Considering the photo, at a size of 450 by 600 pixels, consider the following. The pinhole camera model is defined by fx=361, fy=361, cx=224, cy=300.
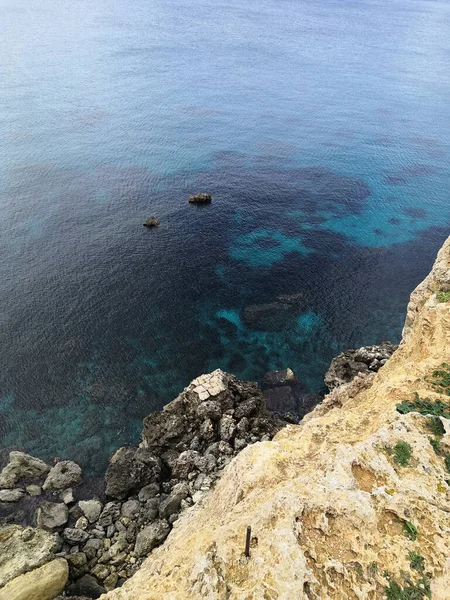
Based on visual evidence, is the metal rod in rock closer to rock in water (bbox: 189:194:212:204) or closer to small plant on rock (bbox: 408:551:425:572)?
small plant on rock (bbox: 408:551:425:572)

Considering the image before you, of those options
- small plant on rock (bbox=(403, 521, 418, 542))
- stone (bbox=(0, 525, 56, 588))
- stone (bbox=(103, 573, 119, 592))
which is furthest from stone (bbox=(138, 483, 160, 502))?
small plant on rock (bbox=(403, 521, 418, 542))

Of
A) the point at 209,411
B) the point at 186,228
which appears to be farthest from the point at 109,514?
the point at 186,228

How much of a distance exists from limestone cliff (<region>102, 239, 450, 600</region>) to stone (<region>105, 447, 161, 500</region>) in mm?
13801

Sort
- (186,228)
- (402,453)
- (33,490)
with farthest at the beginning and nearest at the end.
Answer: (186,228) < (33,490) < (402,453)

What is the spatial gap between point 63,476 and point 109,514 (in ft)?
23.5

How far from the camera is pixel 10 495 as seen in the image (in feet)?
116

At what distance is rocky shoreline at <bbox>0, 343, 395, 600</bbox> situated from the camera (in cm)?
2917

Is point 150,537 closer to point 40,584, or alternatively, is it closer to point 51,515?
point 40,584

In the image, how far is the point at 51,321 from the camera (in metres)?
53.8

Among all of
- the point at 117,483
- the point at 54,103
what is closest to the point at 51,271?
the point at 117,483

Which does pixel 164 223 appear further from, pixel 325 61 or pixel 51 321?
pixel 325 61

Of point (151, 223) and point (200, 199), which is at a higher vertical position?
point (200, 199)

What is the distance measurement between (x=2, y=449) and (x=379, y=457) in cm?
4004

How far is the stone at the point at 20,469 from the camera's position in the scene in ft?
119
